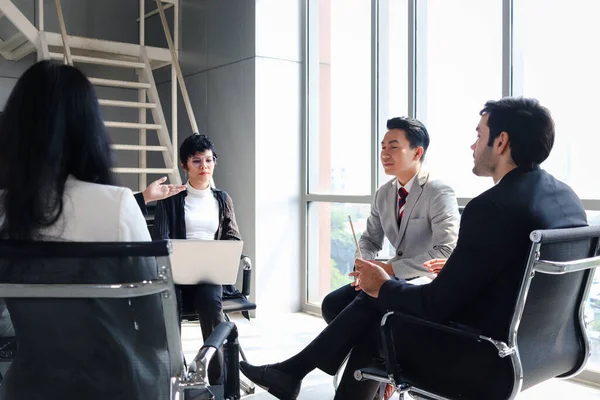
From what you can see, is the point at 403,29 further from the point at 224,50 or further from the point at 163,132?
the point at 163,132

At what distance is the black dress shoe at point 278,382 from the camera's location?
2.63 m

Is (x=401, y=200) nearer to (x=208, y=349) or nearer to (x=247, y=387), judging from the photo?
(x=247, y=387)

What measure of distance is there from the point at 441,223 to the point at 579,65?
133cm

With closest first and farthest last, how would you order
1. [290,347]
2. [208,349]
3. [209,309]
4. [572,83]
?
[208,349], [209,309], [572,83], [290,347]

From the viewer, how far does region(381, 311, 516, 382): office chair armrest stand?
1899 millimetres

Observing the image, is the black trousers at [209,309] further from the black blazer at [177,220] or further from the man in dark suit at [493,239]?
the man in dark suit at [493,239]

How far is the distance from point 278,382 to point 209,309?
2.60 feet

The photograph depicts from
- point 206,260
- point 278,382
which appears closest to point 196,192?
point 206,260

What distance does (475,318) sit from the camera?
2033 millimetres

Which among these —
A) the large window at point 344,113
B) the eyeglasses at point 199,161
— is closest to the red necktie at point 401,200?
the eyeglasses at point 199,161

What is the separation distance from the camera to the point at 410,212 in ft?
10.6

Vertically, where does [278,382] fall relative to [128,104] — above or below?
below

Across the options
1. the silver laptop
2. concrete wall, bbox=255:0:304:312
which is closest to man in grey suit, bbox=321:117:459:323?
the silver laptop

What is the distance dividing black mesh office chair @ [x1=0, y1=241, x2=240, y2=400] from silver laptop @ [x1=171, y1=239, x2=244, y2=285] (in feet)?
3.66
